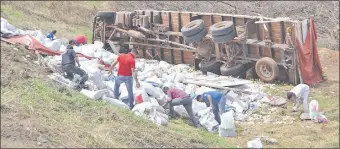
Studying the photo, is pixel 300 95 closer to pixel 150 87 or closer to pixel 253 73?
pixel 150 87

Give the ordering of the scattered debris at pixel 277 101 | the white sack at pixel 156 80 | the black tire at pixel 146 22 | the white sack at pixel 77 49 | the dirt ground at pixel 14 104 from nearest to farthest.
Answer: the dirt ground at pixel 14 104
the scattered debris at pixel 277 101
the white sack at pixel 156 80
the white sack at pixel 77 49
the black tire at pixel 146 22

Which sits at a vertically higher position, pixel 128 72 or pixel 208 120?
pixel 128 72

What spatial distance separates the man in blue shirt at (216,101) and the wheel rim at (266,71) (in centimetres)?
368

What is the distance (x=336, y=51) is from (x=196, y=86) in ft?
19.6

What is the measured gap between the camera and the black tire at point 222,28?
1461 centimetres

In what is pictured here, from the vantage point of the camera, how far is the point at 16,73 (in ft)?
33.8

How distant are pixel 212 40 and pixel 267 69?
73.3 inches

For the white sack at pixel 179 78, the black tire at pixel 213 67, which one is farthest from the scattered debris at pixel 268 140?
the black tire at pixel 213 67

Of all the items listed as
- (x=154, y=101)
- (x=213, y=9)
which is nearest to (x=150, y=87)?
(x=154, y=101)

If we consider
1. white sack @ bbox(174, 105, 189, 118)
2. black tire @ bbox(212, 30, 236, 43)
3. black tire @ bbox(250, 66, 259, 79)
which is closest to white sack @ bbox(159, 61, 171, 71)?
black tire @ bbox(212, 30, 236, 43)

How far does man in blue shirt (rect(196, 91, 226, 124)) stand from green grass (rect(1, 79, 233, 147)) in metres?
0.72

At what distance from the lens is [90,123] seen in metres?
9.06

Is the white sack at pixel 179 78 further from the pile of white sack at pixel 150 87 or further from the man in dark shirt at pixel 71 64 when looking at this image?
the man in dark shirt at pixel 71 64

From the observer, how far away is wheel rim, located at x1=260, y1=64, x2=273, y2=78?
14.5 meters
